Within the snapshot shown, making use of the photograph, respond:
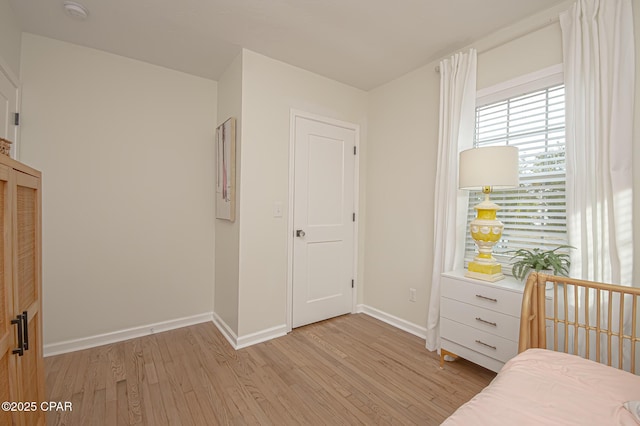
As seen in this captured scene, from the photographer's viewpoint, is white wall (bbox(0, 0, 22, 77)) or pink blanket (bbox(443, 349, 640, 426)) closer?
pink blanket (bbox(443, 349, 640, 426))

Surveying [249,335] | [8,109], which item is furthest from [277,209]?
[8,109]

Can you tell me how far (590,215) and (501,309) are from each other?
77 cm

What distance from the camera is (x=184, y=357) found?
7.57ft

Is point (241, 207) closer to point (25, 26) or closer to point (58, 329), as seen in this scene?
point (58, 329)

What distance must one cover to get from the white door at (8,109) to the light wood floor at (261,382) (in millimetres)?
1736

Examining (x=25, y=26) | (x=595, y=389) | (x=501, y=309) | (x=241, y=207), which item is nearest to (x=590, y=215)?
(x=501, y=309)

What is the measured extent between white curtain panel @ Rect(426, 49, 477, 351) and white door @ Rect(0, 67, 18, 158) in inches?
126

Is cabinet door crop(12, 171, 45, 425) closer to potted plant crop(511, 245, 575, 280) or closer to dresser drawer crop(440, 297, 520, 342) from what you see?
dresser drawer crop(440, 297, 520, 342)

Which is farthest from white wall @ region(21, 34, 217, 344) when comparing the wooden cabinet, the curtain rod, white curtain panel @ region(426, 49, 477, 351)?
the curtain rod

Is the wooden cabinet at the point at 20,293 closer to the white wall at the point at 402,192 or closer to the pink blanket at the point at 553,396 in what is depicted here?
the pink blanket at the point at 553,396

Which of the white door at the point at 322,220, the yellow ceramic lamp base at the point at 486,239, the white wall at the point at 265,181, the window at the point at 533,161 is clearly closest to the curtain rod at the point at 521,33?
the window at the point at 533,161

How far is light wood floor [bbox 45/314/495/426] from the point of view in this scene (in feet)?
5.53

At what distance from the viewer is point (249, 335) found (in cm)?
254

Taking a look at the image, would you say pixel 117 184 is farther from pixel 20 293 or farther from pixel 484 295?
pixel 484 295
